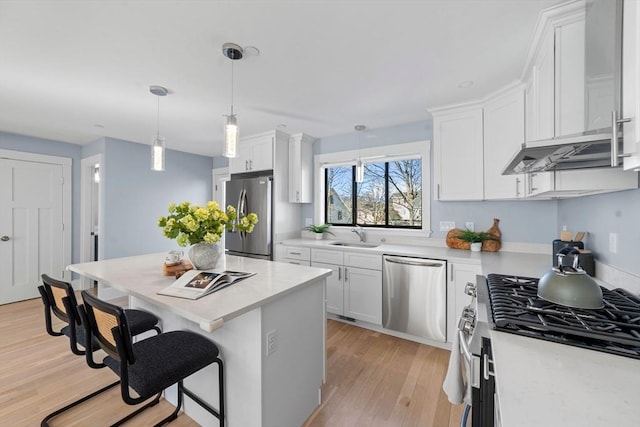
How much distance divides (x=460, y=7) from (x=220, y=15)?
1311 mm

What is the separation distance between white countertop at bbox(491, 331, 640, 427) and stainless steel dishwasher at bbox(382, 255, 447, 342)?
1.75 meters

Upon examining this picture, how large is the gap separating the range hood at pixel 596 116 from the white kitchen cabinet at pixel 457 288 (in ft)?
4.21

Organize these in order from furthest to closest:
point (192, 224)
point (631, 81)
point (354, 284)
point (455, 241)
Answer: point (354, 284)
point (455, 241)
point (192, 224)
point (631, 81)

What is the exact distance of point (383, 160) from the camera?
140 inches

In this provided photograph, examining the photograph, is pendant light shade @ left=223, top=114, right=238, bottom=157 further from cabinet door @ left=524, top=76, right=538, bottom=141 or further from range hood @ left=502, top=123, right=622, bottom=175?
cabinet door @ left=524, top=76, right=538, bottom=141

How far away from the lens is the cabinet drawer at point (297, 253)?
3373 mm

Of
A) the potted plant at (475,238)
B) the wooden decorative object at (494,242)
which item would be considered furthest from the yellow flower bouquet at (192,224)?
the wooden decorative object at (494,242)

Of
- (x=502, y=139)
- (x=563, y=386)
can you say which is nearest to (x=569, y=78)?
(x=502, y=139)

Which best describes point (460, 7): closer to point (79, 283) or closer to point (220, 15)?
point (220, 15)

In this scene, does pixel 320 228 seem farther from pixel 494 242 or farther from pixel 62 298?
pixel 62 298

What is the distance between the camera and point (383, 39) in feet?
5.59

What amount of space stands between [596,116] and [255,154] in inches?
138

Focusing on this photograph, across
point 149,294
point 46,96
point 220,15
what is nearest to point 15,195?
point 46,96

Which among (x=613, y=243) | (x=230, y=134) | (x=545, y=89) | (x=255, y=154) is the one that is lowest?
(x=613, y=243)
